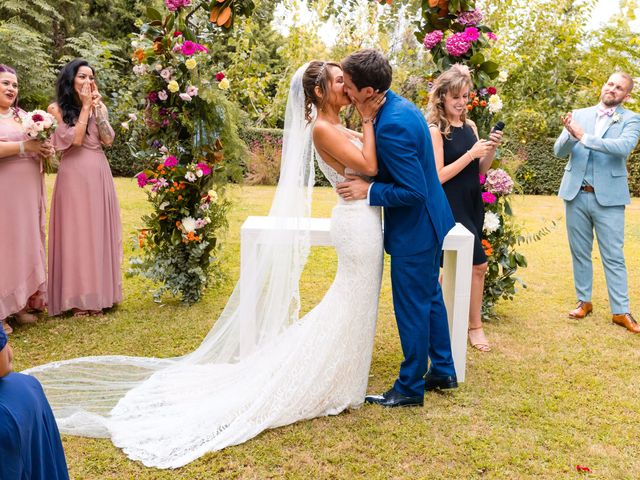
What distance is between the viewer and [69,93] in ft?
A: 17.5

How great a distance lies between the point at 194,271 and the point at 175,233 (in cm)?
39

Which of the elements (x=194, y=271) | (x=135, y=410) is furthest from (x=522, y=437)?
(x=194, y=271)

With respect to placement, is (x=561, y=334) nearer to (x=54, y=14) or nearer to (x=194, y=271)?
(x=194, y=271)

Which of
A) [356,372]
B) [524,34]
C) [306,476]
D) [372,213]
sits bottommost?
[306,476]

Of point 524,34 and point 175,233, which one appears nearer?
point 175,233

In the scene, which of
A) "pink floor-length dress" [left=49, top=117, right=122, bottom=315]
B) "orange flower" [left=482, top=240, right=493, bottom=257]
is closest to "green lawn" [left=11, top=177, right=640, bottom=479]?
"pink floor-length dress" [left=49, top=117, right=122, bottom=315]

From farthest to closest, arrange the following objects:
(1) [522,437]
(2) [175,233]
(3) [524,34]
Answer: (3) [524,34]
(2) [175,233]
(1) [522,437]

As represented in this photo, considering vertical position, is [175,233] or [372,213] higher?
[372,213]

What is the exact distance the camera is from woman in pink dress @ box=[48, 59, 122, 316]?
5285mm

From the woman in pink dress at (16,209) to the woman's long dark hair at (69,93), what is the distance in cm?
37

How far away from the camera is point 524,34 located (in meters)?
17.2

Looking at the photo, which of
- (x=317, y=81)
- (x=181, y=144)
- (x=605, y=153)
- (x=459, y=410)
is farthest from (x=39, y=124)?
(x=605, y=153)

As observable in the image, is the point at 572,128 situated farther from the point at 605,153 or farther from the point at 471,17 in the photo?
the point at 471,17

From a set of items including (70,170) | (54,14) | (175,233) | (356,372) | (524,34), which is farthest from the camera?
(54,14)
